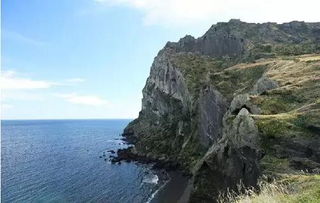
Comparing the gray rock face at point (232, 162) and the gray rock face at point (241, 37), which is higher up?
the gray rock face at point (241, 37)

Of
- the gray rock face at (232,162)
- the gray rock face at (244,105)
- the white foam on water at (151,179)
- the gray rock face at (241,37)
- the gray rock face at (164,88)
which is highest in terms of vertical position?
the gray rock face at (241,37)

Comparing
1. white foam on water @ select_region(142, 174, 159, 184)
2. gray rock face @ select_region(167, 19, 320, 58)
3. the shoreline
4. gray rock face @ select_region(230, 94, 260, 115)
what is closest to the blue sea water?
white foam on water @ select_region(142, 174, 159, 184)

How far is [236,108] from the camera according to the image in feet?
177

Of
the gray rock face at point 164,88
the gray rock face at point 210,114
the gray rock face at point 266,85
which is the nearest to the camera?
the gray rock face at point 266,85

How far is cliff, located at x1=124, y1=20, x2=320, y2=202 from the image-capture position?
38.8 m

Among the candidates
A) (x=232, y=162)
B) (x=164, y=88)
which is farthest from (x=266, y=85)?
(x=164, y=88)

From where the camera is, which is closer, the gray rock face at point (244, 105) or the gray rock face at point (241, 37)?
the gray rock face at point (244, 105)

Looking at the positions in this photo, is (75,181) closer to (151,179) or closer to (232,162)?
(151,179)

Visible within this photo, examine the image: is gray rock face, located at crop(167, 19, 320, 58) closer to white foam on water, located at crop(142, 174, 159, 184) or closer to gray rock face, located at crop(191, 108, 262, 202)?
white foam on water, located at crop(142, 174, 159, 184)

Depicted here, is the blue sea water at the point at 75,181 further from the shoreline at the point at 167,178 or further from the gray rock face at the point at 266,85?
the gray rock face at the point at 266,85

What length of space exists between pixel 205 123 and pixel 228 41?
7579 centimetres

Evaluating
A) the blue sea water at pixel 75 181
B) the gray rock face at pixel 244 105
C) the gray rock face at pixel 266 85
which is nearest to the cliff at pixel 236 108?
the gray rock face at pixel 244 105

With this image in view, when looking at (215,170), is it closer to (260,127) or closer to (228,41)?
(260,127)

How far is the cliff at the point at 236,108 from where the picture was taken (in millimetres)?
38812
